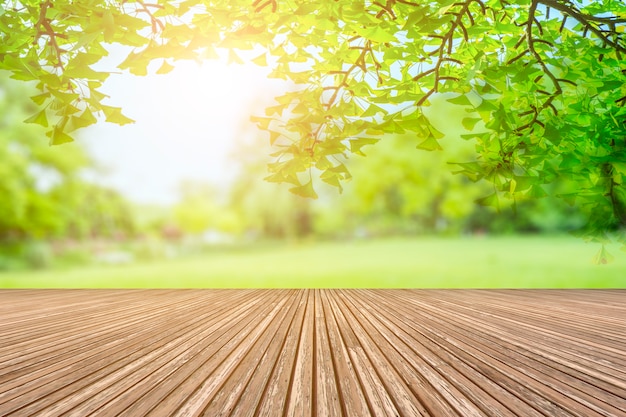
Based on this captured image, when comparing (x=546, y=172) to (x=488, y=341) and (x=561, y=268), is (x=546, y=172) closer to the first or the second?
(x=488, y=341)

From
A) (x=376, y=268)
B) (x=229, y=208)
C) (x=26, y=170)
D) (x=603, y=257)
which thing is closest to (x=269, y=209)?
(x=229, y=208)

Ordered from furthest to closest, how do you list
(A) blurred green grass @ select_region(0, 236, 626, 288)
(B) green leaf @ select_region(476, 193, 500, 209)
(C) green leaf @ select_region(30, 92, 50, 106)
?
(A) blurred green grass @ select_region(0, 236, 626, 288)
(B) green leaf @ select_region(476, 193, 500, 209)
(C) green leaf @ select_region(30, 92, 50, 106)

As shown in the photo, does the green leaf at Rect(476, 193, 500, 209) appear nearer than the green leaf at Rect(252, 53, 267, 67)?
No

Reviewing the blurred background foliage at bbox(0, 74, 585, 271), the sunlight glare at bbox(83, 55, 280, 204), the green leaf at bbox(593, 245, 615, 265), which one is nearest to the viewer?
the green leaf at bbox(593, 245, 615, 265)

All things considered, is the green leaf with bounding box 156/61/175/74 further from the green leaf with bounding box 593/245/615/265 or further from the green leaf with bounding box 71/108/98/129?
the green leaf with bounding box 593/245/615/265

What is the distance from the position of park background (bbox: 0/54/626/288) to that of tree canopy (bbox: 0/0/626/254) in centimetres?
1099

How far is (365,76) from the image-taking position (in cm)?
238

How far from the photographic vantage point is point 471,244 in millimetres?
16047

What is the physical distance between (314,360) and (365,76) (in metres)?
1.42

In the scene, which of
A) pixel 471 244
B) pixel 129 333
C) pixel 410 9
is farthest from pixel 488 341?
pixel 471 244

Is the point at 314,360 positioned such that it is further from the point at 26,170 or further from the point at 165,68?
the point at 26,170

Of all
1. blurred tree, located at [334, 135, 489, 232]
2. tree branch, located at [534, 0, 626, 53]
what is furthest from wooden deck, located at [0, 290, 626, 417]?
blurred tree, located at [334, 135, 489, 232]

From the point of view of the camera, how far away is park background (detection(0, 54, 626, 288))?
46.6 ft

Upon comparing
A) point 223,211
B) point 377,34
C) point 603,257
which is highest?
point 223,211
